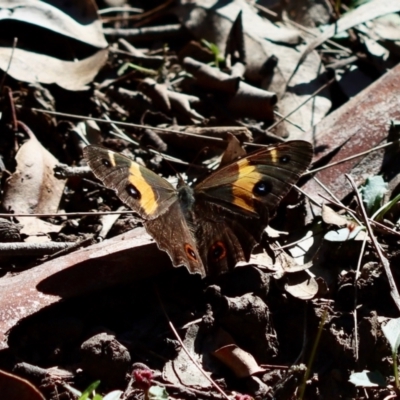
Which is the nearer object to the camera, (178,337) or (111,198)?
(178,337)

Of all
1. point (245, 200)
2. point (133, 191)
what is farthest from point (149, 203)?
point (245, 200)

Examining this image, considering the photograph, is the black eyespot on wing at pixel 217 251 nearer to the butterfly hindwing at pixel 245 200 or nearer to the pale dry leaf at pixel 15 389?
the butterfly hindwing at pixel 245 200

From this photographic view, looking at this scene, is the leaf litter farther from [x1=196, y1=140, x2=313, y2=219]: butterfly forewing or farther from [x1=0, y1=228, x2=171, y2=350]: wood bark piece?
[x1=196, y1=140, x2=313, y2=219]: butterfly forewing

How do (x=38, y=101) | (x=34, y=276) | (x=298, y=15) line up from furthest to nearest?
(x=298, y=15)
(x=38, y=101)
(x=34, y=276)

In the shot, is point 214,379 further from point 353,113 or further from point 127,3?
point 127,3

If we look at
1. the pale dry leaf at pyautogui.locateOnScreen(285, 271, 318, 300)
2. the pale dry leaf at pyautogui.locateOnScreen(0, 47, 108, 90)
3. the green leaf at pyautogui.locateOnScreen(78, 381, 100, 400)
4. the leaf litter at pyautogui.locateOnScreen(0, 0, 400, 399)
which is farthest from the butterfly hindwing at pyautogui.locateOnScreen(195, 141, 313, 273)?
the pale dry leaf at pyautogui.locateOnScreen(0, 47, 108, 90)

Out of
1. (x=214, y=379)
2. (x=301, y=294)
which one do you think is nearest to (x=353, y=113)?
(x=301, y=294)
